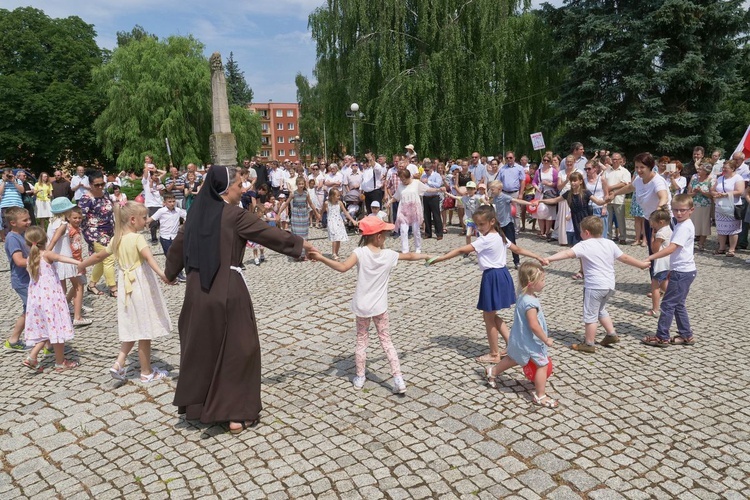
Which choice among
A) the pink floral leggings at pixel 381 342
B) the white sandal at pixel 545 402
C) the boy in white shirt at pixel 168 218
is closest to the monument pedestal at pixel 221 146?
the boy in white shirt at pixel 168 218

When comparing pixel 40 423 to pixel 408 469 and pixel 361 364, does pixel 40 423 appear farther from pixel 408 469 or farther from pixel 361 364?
pixel 408 469

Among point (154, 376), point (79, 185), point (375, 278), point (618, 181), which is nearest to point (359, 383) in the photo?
point (375, 278)

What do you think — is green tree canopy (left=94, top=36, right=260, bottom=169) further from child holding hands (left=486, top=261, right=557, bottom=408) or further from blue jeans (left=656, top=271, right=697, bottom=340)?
child holding hands (left=486, top=261, right=557, bottom=408)

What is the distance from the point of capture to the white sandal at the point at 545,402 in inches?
203

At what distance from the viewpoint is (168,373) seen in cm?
615

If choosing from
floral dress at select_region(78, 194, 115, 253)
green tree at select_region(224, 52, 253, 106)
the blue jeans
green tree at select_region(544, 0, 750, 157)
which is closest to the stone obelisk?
green tree at select_region(544, 0, 750, 157)

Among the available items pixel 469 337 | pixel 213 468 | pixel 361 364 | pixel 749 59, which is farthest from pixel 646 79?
pixel 213 468

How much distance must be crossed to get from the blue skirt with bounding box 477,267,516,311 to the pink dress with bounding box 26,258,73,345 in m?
4.33

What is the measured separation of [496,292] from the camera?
6.02 metres

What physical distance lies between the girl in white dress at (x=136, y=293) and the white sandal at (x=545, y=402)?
11.5 feet

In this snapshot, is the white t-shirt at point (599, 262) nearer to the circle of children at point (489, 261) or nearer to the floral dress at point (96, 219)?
the circle of children at point (489, 261)

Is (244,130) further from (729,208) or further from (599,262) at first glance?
(599,262)

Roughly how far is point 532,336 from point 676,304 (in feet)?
7.79

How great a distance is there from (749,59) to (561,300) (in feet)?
62.7
